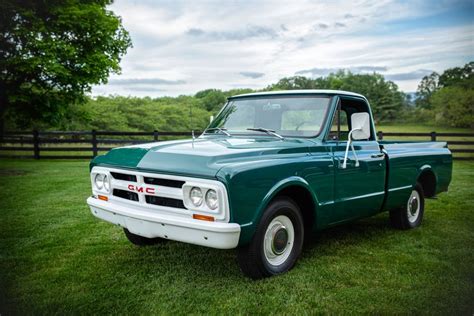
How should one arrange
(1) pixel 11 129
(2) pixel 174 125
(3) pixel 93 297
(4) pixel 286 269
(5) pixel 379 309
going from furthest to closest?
(2) pixel 174 125 < (1) pixel 11 129 < (4) pixel 286 269 < (3) pixel 93 297 < (5) pixel 379 309

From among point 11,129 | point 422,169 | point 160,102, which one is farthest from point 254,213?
point 160,102

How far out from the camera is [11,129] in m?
17.8

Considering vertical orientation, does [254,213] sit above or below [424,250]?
above

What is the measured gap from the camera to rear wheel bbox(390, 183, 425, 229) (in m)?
5.31

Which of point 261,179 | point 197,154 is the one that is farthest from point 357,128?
point 197,154

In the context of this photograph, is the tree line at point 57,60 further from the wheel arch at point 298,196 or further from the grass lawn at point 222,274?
the wheel arch at point 298,196

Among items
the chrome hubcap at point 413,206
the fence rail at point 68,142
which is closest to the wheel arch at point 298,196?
the chrome hubcap at point 413,206

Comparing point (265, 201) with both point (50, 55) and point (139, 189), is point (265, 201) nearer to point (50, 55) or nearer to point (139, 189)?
point (139, 189)

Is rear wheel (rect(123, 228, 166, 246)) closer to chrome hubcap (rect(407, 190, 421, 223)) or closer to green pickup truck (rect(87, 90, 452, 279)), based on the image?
green pickup truck (rect(87, 90, 452, 279))

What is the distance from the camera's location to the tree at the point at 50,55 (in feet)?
35.2

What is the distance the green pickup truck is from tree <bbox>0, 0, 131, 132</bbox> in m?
8.41

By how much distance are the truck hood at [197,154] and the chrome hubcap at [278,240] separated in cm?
61

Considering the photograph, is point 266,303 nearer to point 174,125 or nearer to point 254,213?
point 254,213

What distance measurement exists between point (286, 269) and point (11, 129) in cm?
1792
